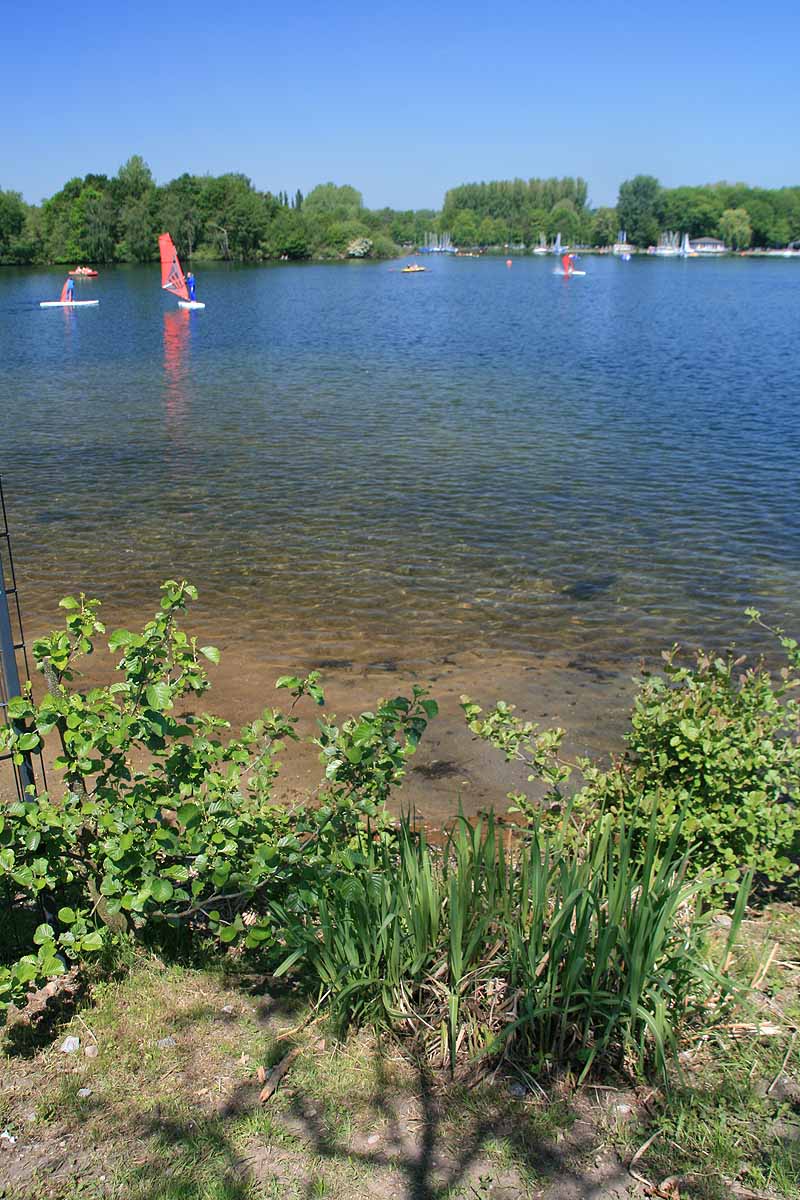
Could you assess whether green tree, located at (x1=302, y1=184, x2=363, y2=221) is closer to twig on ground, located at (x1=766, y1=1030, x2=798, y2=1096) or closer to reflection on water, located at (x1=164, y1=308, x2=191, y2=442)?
reflection on water, located at (x1=164, y1=308, x2=191, y2=442)

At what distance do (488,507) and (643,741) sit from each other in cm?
972

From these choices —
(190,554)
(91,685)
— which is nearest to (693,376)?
(190,554)

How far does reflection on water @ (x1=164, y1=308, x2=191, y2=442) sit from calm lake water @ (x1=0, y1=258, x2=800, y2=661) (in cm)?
18

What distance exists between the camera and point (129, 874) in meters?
3.55

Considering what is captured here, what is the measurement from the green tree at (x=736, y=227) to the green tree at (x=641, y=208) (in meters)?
11.8

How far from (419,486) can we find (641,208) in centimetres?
18040

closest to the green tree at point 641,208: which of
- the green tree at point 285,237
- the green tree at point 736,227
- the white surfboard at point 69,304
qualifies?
the green tree at point 736,227

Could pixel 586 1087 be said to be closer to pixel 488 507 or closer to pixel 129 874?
pixel 129 874

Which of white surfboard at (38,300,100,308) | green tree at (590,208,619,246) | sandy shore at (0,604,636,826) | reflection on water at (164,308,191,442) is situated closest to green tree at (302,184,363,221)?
green tree at (590,208,619,246)

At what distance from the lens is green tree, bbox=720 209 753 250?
169125 millimetres

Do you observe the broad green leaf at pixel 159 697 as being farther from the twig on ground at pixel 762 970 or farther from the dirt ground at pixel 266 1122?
the twig on ground at pixel 762 970

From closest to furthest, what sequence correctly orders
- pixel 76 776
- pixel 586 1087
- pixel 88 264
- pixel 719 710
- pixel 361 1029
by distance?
1. pixel 586 1087
2. pixel 361 1029
3. pixel 76 776
4. pixel 719 710
5. pixel 88 264

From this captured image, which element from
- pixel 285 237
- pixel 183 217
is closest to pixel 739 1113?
pixel 183 217

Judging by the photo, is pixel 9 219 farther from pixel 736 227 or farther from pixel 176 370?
pixel 736 227
